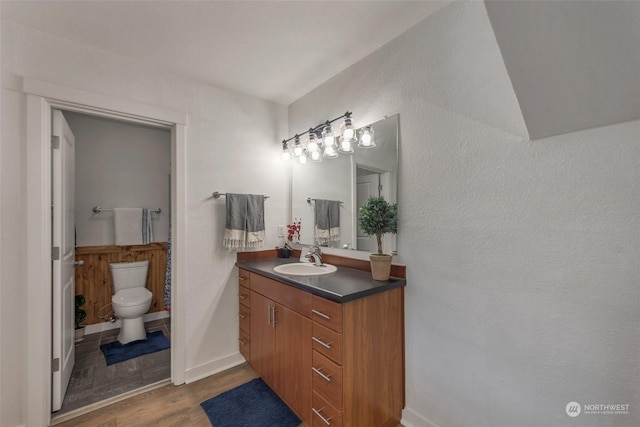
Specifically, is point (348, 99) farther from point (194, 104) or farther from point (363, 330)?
point (363, 330)

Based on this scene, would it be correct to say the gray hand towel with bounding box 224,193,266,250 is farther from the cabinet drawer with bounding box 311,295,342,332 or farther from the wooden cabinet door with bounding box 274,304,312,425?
the cabinet drawer with bounding box 311,295,342,332

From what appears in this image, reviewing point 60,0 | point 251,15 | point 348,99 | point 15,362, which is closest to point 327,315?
point 348,99

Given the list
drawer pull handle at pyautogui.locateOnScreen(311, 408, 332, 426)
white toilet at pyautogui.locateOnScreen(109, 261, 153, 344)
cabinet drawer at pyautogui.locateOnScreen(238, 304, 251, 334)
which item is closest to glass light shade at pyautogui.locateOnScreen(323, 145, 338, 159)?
cabinet drawer at pyautogui.locateOnScreen(238, 304, 251, 334)

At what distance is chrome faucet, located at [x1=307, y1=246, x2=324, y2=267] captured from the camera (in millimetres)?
2020

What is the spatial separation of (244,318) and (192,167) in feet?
4.31

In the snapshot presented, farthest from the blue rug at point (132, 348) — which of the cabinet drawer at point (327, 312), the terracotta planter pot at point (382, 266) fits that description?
the terracotta planter pot at point (382, 266)

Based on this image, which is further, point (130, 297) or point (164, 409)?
point (130, 297)

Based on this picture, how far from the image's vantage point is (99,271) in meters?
2.86

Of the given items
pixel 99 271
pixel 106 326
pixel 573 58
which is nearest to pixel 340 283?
pixel 573 58

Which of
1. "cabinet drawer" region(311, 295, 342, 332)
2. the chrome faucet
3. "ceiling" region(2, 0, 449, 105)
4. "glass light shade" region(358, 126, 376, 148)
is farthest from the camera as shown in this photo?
the chrome faucet

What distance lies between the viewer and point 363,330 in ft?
4.46

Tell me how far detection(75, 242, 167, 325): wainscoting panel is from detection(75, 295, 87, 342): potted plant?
7 centimetres

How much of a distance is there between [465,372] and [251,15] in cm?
222

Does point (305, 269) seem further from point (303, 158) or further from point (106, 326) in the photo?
point (106, 326)
